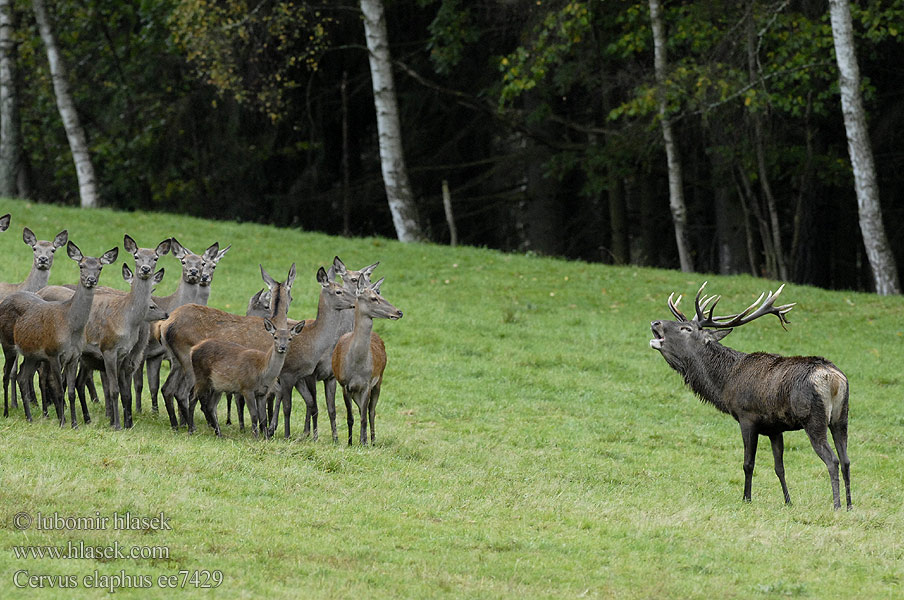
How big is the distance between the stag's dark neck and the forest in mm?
13154

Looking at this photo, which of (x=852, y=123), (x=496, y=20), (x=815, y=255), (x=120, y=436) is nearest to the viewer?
(x=120, y=436)

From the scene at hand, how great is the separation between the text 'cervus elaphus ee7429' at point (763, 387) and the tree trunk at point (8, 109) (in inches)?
863

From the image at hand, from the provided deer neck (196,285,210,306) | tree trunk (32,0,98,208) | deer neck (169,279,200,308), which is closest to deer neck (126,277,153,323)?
deer neck (169,279,200,308)

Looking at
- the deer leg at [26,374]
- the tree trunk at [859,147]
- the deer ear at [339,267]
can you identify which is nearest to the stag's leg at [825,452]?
the deer ear at [339,267]

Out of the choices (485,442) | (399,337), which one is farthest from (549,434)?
(399,337)

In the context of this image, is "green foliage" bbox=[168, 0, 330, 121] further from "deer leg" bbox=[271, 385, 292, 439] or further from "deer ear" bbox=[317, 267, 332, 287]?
"deer leg" bbox=[271, 385, 292, 439]

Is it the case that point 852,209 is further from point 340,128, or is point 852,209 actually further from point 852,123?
Answer: point 340,128

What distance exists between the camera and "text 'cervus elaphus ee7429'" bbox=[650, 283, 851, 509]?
10062 millimetres

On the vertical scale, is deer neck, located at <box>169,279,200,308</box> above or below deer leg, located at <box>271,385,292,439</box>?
above

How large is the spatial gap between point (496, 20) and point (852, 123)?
31.3 feet

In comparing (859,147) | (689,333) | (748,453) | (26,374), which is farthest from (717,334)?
(859,147)

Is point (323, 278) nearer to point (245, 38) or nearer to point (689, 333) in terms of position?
point (689, 333)

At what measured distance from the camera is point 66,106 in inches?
1125

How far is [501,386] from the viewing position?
15859 millimetres
